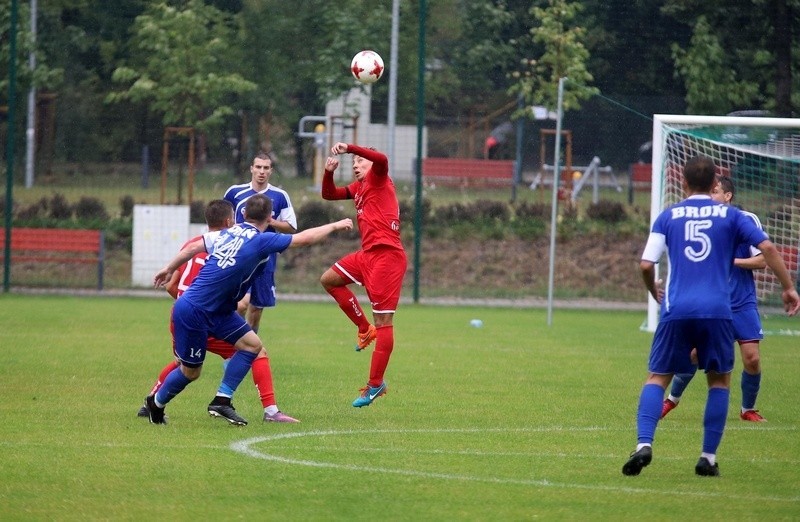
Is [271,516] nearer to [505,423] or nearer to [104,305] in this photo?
[505,423]

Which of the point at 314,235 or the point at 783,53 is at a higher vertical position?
the point at 783,53

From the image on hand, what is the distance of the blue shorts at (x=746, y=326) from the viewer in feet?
29.7

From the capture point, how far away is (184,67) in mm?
22359

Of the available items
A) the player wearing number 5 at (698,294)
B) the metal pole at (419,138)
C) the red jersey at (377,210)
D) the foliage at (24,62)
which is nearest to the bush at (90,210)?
the foliage at (24,62)

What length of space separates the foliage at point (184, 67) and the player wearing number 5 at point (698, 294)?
628 inches

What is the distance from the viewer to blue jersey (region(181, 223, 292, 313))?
8.02 meters

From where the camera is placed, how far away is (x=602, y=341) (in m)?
15.1

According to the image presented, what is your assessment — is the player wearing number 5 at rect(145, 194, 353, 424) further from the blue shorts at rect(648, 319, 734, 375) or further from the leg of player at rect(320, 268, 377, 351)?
the blue shorts at rect(648, 319, 734, 375)

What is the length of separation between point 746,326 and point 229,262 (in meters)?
4.01

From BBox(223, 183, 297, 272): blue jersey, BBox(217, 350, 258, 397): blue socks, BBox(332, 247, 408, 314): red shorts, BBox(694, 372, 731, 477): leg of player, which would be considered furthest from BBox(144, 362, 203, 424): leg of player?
BBox(694, 372, 731, 477): leg of player

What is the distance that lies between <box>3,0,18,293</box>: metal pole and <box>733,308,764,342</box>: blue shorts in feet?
45.5

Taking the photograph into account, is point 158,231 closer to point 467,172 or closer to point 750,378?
point 467,172

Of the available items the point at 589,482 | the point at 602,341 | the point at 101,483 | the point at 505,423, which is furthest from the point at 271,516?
the point at 602,341

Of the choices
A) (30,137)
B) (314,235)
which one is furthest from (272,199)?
(30,137)
